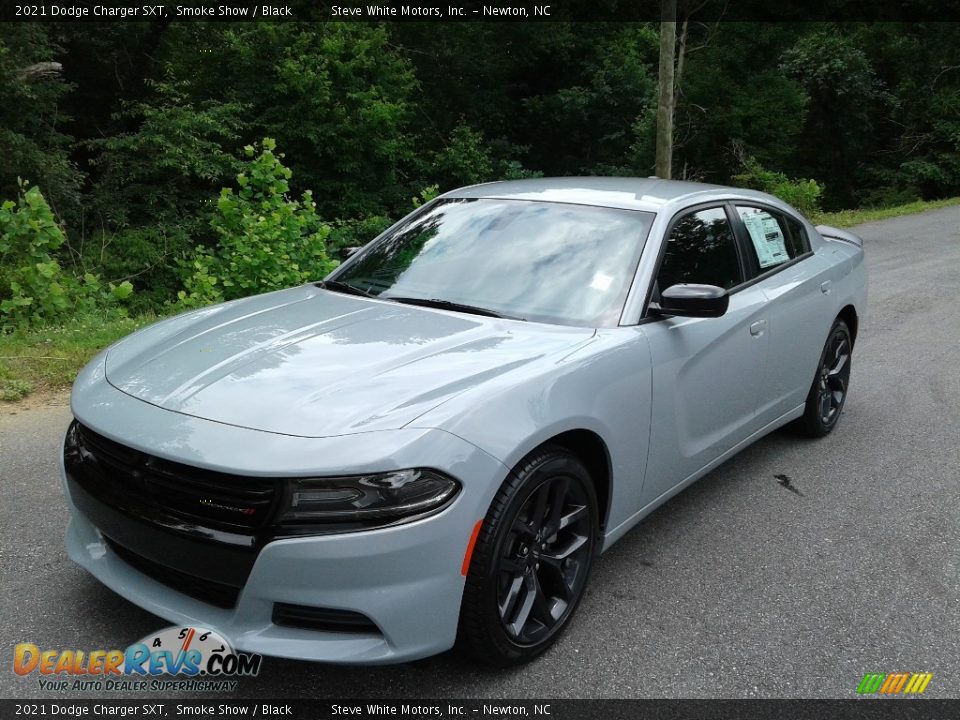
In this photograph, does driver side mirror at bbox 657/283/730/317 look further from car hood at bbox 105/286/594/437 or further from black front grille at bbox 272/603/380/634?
black front grille at bbox 272/603/380/634

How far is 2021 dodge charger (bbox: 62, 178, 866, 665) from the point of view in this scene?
7.95ft

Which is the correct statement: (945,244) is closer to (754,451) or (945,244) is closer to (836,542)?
(754,451)

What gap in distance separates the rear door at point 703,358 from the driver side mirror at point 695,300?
0.12 metres

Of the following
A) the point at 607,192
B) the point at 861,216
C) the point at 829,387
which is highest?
the point at 607,192

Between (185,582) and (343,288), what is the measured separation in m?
1.74

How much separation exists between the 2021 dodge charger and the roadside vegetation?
326 cm

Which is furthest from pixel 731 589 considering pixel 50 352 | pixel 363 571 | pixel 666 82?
pixel 666 82

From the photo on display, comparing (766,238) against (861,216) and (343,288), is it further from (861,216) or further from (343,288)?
(861,216)

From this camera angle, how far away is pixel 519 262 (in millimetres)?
3705

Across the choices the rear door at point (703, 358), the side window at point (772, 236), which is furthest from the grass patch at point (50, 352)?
the side window at point (772, 236)

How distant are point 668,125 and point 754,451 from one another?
1150cm

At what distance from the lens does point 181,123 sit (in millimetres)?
18375

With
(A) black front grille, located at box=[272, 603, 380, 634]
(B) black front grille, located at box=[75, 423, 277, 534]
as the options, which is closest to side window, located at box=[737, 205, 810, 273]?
(A) black front grille, located at box=[272, 603, 380, 634]

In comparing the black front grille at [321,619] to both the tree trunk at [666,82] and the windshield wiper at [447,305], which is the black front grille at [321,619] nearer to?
the windshield wiper at [447,305]
